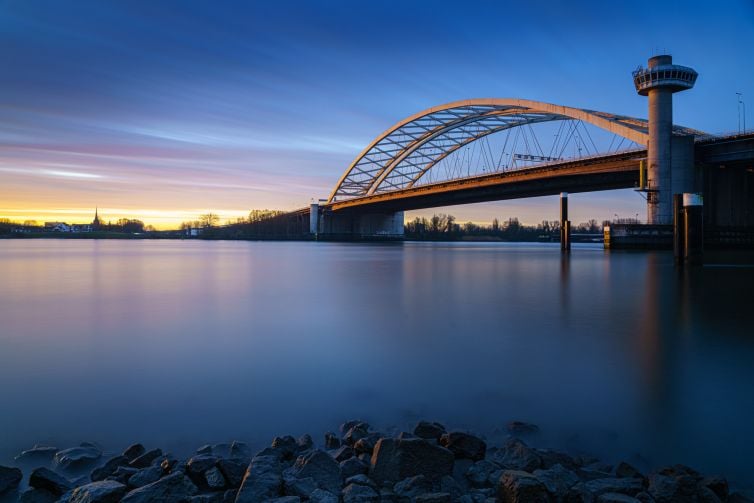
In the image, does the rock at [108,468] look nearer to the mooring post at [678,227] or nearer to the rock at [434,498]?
the rock at [434,498]

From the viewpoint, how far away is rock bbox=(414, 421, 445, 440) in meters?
3.55

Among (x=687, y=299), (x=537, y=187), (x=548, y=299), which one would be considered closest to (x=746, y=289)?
(x=687, y=299)

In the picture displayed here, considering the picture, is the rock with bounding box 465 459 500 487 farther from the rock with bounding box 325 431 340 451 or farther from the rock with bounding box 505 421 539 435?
the rock with bounding box 325 431 340 451

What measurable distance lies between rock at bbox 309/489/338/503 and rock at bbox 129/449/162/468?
47.4 inches

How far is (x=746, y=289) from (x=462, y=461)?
42.6 feet

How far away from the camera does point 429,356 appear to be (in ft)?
19.5

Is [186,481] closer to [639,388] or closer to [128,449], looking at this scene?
[128,449]

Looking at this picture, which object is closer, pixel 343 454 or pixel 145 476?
pixel 145 476

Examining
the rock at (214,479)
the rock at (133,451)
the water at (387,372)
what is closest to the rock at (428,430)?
the water at (387,372)

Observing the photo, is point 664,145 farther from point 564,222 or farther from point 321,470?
point 321,470

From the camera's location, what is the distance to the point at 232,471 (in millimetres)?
2982

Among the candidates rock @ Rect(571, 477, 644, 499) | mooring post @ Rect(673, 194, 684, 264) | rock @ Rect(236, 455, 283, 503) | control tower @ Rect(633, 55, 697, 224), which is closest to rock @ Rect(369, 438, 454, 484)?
rock @ Rect(236, 455, 283, 503)

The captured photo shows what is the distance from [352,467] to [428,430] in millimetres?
714

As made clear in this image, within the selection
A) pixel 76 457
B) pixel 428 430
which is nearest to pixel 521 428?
pixel 428 430
